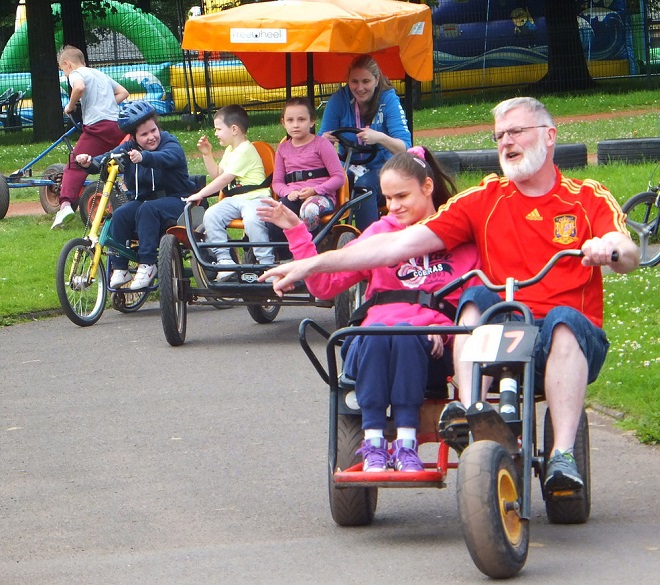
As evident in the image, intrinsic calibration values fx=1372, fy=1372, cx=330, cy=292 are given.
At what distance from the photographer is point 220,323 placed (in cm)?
1024

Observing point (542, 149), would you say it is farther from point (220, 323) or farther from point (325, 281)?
point (220, 323)

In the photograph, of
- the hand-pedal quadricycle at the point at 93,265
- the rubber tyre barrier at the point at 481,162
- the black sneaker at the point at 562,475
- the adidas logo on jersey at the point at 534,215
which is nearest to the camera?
the black sneaker at the point at 562,475

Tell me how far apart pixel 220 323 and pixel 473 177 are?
5404 millimetres

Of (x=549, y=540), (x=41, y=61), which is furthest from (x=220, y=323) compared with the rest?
(x=41, y=61)

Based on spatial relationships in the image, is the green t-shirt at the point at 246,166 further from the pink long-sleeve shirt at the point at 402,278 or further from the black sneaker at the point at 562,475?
the black sneaker at the point at 562,475

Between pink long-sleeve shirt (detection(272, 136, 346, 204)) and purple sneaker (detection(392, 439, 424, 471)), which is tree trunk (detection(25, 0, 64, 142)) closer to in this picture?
pink long-sleeve shirt (detection(272, 136, 346, 204))

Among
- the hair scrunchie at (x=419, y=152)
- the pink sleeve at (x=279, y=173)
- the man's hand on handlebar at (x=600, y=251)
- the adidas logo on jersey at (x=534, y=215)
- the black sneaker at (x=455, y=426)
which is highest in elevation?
the hair scrunchie at (x=419, y=152)

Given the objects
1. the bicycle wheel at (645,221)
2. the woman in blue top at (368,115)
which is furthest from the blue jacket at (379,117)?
the bicycle wheel at (645,221)

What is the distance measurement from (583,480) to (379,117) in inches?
206

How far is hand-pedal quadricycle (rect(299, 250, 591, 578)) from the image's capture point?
4.25 meters

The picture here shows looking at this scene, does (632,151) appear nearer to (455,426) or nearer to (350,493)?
(350,493)

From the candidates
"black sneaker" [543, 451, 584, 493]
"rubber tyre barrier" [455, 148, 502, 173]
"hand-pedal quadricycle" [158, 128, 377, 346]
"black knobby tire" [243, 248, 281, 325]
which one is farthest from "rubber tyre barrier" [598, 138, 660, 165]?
"black sneaker" [543, 451, 584, 493]

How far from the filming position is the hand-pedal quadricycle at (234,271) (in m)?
8.99

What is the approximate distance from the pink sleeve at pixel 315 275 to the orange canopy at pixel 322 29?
450 centimetres
